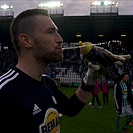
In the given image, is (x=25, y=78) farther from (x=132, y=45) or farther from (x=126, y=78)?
(x=132, y=45)

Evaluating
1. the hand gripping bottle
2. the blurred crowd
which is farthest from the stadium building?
the hand gripping bottle

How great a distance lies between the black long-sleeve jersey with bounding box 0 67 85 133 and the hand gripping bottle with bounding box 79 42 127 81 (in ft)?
1.63

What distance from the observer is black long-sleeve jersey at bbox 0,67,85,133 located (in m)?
2.21

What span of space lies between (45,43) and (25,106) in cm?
57

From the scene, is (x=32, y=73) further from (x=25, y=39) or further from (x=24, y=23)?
(x=24, y=23)

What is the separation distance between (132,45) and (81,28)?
1257 cm

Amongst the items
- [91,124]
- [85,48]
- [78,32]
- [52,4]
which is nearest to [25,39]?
[85,48]

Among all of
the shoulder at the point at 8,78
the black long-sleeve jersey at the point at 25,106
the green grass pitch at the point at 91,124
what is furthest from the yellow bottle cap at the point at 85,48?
the green grass pitch at the point at 91,124

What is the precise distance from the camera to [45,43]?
2.54 metres

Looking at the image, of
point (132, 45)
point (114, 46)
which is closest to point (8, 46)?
point (132, 45)

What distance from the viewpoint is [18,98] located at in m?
2.31

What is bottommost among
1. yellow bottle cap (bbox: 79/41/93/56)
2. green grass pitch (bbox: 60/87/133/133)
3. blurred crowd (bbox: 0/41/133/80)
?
blurred crowd (bbox: 0/41/133/80)

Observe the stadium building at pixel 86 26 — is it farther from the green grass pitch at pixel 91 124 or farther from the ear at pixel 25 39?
the ear at pixel 25 39

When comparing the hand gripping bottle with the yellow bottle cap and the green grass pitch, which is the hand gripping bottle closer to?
the yellow bottle cap
